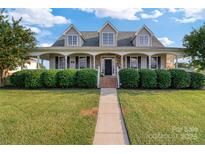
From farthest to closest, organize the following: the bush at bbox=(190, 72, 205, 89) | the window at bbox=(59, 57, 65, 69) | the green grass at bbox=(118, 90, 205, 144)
Result: the window at bbox=(59, 57, 65, 69)
the bush at bbox=(190, 72, 205, 89)
the green grass at bbox=(118, 90, 205, 144)

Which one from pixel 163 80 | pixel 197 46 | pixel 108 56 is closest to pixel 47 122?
pixel 163 80

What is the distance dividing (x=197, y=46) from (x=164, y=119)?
11.1 metres

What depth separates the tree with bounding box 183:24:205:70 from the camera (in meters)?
17.5

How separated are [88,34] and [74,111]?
17.8 m

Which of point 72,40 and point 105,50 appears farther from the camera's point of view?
point 72,40

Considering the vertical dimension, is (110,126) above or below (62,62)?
below

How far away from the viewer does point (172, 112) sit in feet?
31.3

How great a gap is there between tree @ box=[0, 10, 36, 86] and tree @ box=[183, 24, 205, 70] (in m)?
11.9

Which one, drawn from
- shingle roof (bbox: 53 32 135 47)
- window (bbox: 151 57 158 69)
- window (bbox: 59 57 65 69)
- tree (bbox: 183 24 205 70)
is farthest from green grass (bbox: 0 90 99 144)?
shingle roof (bbox: 53 32 135 47)

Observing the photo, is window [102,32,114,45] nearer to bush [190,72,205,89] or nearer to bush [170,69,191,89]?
bush [170,69,191,89]

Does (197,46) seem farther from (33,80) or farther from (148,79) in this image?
(33,80)

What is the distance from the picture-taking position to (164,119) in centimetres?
845
